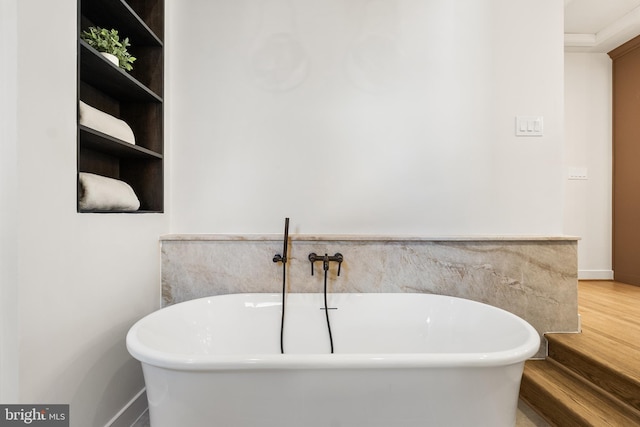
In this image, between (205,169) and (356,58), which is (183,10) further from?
(356,58)

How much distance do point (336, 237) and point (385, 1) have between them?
1.45 metres

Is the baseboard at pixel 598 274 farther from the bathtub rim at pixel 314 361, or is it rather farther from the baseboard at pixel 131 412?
the baseboard at pixel 131 412

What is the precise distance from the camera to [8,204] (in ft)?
3.02

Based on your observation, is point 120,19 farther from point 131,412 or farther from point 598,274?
point 598,274

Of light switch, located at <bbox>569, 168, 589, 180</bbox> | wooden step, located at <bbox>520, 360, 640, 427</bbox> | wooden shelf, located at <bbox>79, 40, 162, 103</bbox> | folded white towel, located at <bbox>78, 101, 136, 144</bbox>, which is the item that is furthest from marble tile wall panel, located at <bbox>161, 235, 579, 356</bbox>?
light switch, located at <bbox>569, 168, 589, 180</bbox>

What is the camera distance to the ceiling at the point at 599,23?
2838mm

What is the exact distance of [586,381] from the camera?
1.52 meters

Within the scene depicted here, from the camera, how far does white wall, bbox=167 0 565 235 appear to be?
1.89 m

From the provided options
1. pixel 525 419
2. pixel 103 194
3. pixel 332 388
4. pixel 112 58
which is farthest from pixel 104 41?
pixel 525 419

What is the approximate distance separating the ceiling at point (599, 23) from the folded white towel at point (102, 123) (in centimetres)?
364

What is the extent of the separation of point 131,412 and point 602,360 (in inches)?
87.5

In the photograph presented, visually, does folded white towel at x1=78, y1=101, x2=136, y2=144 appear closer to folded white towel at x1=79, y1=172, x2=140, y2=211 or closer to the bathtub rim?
folded white towel at x1=79, y1=172, x2=140, y2=211

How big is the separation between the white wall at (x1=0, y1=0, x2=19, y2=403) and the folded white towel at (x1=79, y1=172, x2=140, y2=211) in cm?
27

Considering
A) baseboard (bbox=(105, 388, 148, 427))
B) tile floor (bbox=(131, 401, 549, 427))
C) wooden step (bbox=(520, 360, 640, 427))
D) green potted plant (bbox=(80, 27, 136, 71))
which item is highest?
green potted plant (bbox=(80, 27, 136, 71))
